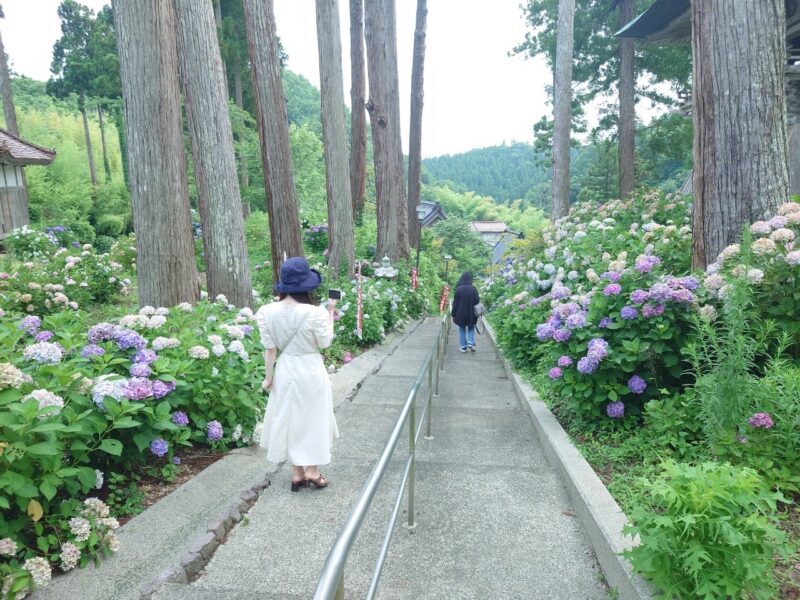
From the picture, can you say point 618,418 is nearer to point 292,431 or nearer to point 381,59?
point 292,431

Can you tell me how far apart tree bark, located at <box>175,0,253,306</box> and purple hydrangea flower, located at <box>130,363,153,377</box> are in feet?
11.9

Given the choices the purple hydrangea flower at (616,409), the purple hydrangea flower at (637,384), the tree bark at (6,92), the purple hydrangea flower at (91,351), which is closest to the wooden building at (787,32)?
the purple hydrangea flower at (637,384)

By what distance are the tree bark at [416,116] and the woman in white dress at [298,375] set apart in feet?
48.0

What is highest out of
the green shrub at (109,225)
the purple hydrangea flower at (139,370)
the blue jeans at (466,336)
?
the green shrub at (109,225)

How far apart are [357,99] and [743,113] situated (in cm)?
1341

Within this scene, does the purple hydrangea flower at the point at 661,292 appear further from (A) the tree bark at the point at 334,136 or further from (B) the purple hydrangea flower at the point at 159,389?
(A) the tree bark at the point at 334,136

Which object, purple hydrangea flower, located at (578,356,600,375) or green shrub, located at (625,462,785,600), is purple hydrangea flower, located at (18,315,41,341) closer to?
green shrub, located at (625,462,785,600)

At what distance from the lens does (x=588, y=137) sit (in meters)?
20.4

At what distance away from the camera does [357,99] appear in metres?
16.1

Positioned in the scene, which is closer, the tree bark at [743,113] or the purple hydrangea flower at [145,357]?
the purple hydrangea flower at [145,357]

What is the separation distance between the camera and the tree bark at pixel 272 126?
8.15 m

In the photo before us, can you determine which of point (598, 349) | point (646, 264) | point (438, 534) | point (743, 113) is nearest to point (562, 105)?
point (743, 113)

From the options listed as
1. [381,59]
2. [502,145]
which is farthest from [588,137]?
[502,145]

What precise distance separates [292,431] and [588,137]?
2025 cm
